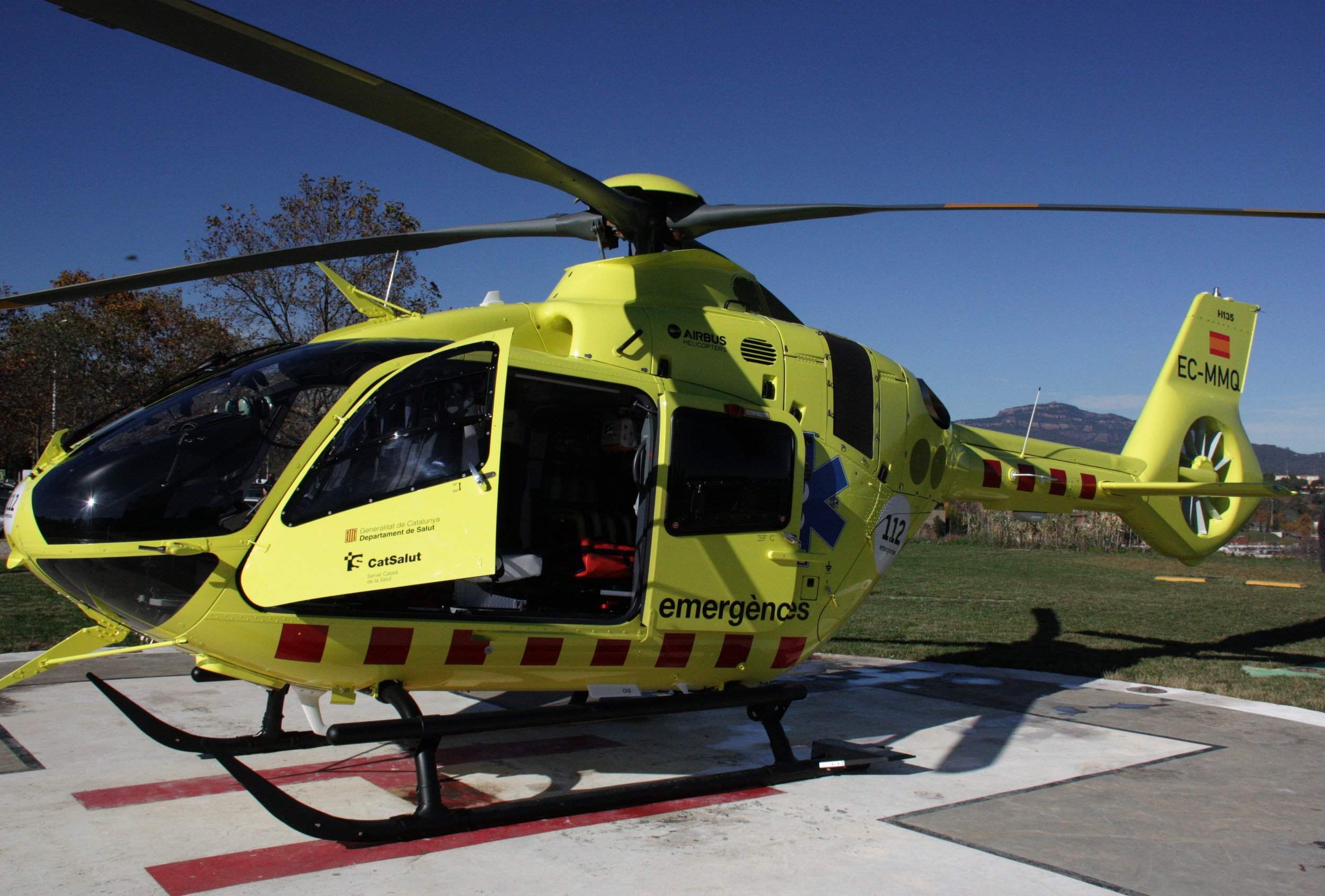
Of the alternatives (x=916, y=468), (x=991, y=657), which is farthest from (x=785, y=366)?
(x=991, y=657)

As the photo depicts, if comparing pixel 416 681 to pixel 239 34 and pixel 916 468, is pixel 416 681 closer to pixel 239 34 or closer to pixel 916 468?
pixel 239 34

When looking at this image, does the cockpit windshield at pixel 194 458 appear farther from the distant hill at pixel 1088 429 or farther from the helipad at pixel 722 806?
the distant hill at pixel 1088 429

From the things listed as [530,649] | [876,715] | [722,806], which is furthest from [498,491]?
[876,715]

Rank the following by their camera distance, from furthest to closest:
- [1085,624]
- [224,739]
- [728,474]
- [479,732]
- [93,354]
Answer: [93,354]
[1085,624]
[728,474]
[224,739]
[479,732]

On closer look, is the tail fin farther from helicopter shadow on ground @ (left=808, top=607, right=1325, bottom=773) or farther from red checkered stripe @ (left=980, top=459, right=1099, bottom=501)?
helicopter shadow on ground @ (left=808, top=607, right=1325, bottom=773)

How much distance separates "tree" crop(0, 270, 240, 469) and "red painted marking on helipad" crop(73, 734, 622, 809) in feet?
61.6

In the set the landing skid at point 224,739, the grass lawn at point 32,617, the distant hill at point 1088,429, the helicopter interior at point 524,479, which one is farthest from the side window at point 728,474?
the distant hill at point 1088,429

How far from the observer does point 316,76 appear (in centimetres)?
355

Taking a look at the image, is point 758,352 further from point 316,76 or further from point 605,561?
point 316,76

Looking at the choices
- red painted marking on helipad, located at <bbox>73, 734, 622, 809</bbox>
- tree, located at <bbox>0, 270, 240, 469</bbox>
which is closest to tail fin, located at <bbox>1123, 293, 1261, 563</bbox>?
red painted marking on helipad, located at <bbox>73, 734, 622, 809</bbox>

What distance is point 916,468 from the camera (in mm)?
7117

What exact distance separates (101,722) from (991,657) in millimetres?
8151

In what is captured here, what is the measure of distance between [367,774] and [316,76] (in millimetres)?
3824

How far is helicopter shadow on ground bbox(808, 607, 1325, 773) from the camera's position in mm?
7141
